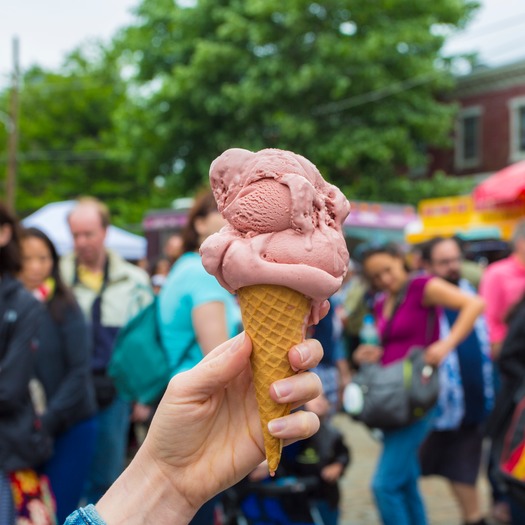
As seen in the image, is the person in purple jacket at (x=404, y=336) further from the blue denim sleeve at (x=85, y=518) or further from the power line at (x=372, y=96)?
the power line at (x=372, y=96)

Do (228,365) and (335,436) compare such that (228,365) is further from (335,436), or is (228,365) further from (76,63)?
(76,63)

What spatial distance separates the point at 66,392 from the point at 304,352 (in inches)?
91.6

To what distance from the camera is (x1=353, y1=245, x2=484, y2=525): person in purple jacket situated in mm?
4227

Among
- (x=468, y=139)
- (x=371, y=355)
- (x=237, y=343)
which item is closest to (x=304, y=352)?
(x=237, y=343)

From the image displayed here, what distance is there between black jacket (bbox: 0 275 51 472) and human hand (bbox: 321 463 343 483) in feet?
5.02

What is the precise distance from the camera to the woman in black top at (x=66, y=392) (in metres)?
3.55

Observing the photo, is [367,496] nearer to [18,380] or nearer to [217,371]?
[18,380]

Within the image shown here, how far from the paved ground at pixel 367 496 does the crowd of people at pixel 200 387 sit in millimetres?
400

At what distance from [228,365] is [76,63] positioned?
35.2 metres

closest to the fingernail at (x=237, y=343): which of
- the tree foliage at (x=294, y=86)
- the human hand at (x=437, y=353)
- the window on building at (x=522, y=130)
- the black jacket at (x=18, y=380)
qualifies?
the black jacket at (x=18, y=380)

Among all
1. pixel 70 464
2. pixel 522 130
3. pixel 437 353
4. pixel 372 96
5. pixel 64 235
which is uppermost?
pixel 372 96

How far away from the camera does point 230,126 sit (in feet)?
67.9

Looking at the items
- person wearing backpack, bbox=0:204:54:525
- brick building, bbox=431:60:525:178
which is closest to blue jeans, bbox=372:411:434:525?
person wearing backpack, bbox=0:204:54:525

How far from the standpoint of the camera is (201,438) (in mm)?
1642
